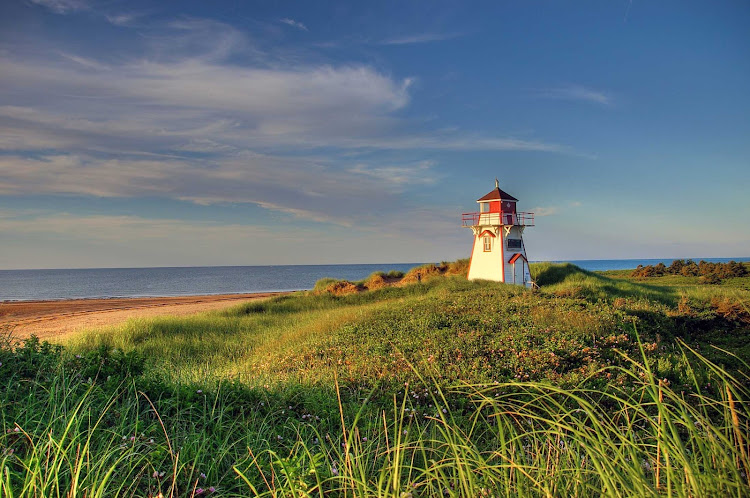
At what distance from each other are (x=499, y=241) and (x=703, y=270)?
59.0 ft

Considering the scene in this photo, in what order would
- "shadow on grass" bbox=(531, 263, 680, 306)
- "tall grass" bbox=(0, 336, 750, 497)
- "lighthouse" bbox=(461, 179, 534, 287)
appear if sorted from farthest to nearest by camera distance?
"lighthouse" bbox=(461, 179, 534, 287) → "shadow on grass" bbox=(531, 263, 680, 306) → "tall grass" bbox=(0, 336, 750, 497)

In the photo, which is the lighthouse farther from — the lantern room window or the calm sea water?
the calm sea water

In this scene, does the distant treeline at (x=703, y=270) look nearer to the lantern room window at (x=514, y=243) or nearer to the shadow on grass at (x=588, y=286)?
the shadow on grass at (x=588, y=286)

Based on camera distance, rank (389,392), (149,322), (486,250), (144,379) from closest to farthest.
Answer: (144,379), (389,392), (149,322), (486,250)

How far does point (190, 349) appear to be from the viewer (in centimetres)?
1432

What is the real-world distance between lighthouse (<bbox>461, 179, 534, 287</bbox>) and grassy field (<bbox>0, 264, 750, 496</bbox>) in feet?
17.4

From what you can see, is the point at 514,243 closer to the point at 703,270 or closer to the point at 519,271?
the point at 519,271

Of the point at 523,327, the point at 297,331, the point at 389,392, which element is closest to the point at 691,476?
the point at 389,392

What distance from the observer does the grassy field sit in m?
2.67

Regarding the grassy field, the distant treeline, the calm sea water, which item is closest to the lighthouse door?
the grassy field

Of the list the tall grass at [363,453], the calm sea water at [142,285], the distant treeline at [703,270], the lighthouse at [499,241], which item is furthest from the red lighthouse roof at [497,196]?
the calm sea water at [142,285]

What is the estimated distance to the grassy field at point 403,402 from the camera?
2.67 metres

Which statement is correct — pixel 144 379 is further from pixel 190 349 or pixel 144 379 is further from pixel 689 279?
pixel 689 279

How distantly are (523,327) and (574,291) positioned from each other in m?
8.39
